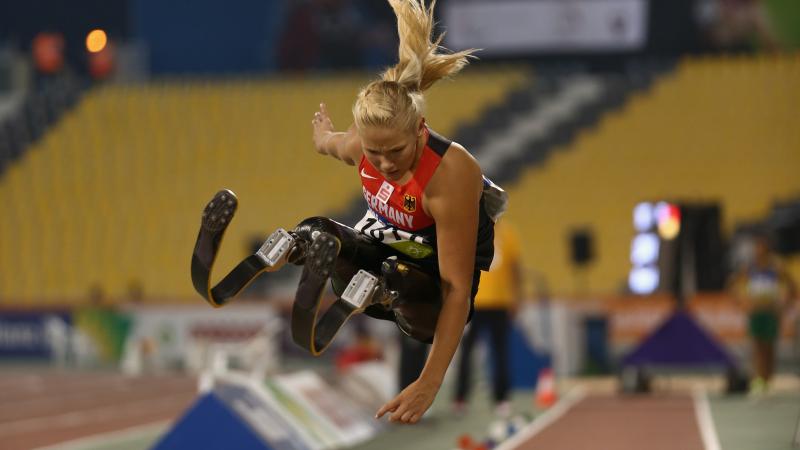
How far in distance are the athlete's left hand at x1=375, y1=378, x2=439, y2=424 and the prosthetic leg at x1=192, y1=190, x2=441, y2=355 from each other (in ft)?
1.73

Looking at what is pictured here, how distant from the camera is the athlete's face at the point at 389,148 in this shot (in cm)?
479

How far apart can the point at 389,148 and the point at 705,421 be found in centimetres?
771

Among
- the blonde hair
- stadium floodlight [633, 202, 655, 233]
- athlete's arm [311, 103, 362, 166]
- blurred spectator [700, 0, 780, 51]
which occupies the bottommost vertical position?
stadium floodlight [633, 202, 655, 233]

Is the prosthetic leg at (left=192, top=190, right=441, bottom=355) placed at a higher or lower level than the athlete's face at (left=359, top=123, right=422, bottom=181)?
lower

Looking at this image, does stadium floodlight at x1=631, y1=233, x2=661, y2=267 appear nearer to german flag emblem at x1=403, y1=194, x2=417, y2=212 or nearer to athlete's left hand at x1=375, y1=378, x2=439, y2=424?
german flag emblem at x1=403, y1=194, x2=417, y2=212

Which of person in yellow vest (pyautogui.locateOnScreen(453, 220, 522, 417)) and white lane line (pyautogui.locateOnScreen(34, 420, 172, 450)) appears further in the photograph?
person in yellow vest (pyautogui.locateOnScreen(453, 220, 522, 417))

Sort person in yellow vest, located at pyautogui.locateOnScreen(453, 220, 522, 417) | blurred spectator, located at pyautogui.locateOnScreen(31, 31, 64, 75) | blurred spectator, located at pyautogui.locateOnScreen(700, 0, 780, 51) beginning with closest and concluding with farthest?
person in yellow vest, located at pyautogui.locateOnScreen(453, 220, 522, 417) < blurred spectator, located at pyautogui.locateOnScreen(700, 0, 780, 51) < blurred spectator, located at pyautogui.locateOnScreen(31, 31, 64, 75)

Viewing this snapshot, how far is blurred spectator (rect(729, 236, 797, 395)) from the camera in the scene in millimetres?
13797

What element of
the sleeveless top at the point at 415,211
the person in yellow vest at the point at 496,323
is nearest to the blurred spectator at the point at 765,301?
the person in yellow vest at the point at 496,323

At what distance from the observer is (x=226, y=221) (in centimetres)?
541

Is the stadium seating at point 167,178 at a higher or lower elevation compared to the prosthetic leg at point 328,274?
lower

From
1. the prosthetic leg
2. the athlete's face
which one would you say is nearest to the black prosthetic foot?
the prosthetic leg

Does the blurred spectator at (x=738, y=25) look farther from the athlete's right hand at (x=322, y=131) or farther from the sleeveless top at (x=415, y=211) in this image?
the sleeveless top at (x=415, y=211)

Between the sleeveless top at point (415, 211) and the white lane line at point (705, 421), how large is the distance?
4.85 m
